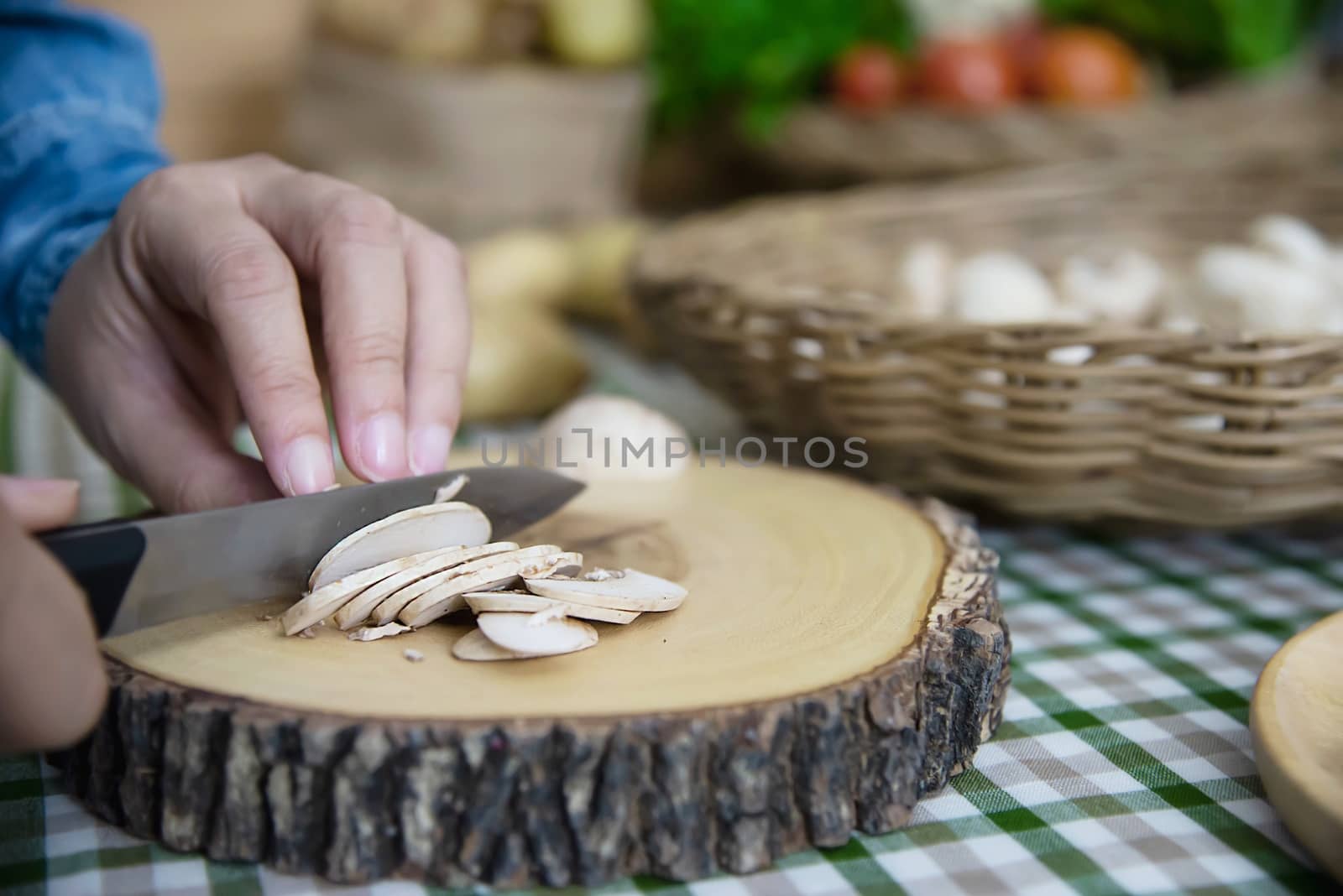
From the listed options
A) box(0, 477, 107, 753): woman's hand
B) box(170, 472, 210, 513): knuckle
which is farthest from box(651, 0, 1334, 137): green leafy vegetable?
box(0, 477, 107, 753): woman's hand

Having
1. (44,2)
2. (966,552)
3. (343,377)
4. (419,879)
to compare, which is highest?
(44,2)

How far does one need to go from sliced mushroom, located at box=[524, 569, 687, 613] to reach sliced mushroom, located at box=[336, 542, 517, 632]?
0.15 ft

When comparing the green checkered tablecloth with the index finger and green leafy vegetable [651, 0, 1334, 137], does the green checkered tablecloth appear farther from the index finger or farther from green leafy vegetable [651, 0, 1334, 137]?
green leafy vegetable [651, 0, 1334, 137]

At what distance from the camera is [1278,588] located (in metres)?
0.93

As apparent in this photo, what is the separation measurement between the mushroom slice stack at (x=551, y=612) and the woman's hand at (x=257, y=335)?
0.45 ft

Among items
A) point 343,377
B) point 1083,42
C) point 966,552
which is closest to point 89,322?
point 343,377

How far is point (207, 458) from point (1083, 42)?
1542mm

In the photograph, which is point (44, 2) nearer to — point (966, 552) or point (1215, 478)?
point (966, 552)

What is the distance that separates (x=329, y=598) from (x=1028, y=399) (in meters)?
0.52

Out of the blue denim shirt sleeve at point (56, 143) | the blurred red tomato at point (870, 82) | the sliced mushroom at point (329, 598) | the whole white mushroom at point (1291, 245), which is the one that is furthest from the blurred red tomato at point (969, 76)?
the sliced mushroom at point (329, 598)

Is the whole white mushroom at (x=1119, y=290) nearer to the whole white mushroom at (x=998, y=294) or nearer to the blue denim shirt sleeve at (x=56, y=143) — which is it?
the whole white mushroom at (x=998, y=294)

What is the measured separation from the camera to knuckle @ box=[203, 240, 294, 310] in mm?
Answer: 682

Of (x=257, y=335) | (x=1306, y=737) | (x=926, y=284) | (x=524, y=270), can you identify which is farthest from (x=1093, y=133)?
(x=257, y=335)

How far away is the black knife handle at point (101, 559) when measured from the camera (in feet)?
1.83
